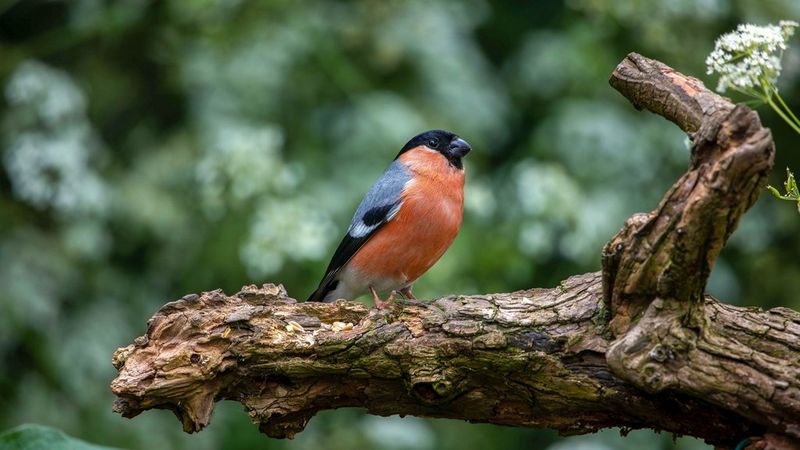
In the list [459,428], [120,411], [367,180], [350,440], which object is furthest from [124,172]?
[120,411]

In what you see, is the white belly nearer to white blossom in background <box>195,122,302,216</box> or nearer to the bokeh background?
the bokeh background

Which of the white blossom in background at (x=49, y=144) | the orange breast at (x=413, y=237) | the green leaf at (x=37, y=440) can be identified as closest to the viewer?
the green leaf at (x=37, y=440)

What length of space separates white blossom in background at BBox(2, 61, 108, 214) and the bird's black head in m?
1.66

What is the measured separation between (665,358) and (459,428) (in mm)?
3406

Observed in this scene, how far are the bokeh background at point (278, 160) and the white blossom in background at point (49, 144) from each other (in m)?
0.02

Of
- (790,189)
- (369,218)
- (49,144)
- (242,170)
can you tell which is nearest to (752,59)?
(790,189)

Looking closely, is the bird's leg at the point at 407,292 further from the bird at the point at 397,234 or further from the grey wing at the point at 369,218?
the grey wing at the point at 369,218

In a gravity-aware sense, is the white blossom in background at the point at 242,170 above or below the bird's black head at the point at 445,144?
above

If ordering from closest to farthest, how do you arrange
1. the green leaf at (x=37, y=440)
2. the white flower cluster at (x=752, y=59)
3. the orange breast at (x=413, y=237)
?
the white flower cluster at (x=752, y=59), the green leaf at (x=37, y=440), the orange breast at (x=413, y=237)

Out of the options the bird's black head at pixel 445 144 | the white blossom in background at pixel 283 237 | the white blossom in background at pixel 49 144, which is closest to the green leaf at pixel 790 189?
the bird's black head at pixel 445 144

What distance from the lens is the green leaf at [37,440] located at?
315 centimetres

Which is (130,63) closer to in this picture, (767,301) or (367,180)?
(367,180)

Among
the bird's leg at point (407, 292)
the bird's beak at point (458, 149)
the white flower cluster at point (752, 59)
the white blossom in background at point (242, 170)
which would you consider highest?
the white blossom in background at point (242, 170)

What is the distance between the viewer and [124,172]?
576 centimetres
